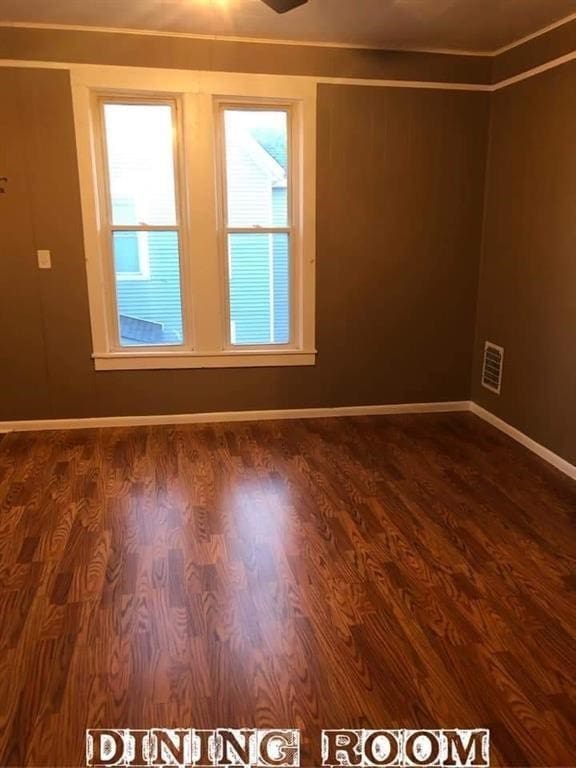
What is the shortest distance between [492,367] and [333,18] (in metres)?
2.51

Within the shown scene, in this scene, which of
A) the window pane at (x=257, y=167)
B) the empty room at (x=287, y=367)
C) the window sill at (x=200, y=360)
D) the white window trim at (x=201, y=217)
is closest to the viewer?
the empty room at (x=287, y=367)

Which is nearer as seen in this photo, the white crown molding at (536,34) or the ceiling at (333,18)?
the ceiling at (333,18)

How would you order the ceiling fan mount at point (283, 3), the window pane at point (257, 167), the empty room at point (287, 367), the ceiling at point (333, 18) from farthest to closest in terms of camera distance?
the window pane at point (257, 167), the ceiling at point (333, 18), the ceiling fan mount at point (283, 3), the empty room at point (287, 367)

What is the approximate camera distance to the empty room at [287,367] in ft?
6.38

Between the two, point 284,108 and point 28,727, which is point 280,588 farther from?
point 284,108

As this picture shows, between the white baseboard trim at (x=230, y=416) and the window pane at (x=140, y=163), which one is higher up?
the window pane at (x=140, y=163)

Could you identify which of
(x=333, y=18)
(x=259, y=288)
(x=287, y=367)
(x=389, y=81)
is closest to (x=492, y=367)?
(x=287, y=367)

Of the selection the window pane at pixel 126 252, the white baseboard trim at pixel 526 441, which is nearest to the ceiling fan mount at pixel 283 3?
the window pane at pixel 126 252

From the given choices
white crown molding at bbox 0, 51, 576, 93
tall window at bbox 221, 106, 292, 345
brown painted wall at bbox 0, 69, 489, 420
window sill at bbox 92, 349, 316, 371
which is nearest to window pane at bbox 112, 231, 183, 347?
window sill at bbox 92, 349, 316, 371

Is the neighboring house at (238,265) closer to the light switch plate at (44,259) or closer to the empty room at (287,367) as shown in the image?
the empty room at (287,367)

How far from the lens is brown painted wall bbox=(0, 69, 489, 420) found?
3764 millimetres

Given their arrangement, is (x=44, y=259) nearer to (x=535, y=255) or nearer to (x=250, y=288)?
(x=250, y=288)

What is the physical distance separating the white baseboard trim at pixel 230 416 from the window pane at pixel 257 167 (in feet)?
4.55

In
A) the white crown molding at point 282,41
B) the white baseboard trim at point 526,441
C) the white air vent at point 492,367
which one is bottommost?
the white baseboard trim at point 526,441
